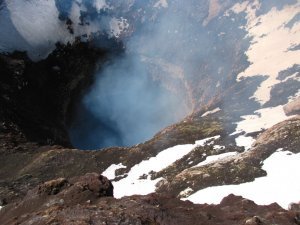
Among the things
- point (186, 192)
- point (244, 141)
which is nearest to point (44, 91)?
point (244, 141)

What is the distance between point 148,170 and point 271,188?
21.2 m

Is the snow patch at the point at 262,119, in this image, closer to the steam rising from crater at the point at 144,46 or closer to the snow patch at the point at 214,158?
the snow patch at the point at 214,158

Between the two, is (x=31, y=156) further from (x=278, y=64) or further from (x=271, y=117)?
(x=278, y=64)

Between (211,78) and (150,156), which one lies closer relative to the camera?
(150,156)

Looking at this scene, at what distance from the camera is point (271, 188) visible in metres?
34.4

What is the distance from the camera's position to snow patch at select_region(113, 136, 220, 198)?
4784cm

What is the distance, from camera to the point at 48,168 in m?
59.9

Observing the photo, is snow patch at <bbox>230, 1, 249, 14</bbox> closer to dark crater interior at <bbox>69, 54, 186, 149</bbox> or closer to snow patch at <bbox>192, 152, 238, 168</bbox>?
dark crater interior at <bbox>69, 54, 186, 149</bbox>

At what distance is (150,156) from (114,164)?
5483mm

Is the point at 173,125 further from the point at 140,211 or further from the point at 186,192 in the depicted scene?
the point at 140,211

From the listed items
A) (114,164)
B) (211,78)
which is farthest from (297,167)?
(211,78)

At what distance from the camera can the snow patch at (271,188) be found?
3238 cm

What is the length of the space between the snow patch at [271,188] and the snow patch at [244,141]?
10.5 meters

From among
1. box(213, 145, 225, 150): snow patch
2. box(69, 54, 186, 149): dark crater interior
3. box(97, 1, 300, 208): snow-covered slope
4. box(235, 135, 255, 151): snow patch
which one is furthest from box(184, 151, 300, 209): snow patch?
box(69, 54, 186, 149): dark crater interior
